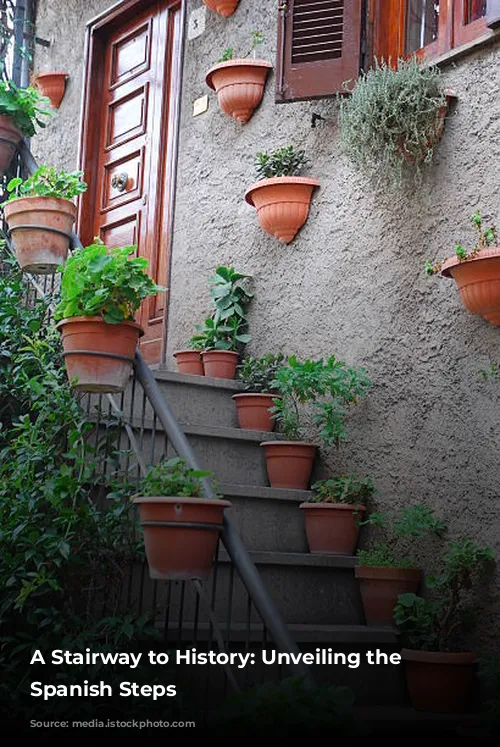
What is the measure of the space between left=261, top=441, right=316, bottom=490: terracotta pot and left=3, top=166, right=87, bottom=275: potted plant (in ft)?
4.23

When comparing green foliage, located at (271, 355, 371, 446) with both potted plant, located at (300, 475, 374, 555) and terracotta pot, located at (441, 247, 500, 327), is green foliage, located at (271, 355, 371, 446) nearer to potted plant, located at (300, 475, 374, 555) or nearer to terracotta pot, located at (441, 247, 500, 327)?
potted plant, located at (300, 475, 374, 555)

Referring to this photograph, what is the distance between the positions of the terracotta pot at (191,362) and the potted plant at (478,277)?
1.70 metres

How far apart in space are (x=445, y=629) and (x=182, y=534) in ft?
3.69

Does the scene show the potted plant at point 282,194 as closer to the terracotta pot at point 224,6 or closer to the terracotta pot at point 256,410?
the terracotta pot at point 256,410

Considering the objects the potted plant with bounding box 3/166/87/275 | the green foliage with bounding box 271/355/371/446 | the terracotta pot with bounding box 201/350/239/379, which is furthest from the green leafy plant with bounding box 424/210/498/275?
the potted plant with bounding box 3/166/87/275

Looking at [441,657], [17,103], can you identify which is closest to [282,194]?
[17,103]

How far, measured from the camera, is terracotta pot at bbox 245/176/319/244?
4.93 metres

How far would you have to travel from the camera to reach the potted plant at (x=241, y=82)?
540 cm

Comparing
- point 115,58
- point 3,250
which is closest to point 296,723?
point 3,250

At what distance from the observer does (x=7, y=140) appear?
17.1ft

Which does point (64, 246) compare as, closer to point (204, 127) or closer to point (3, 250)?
point (3, 250)

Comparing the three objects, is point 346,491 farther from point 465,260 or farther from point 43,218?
point 43,218

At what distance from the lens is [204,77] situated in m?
5.93

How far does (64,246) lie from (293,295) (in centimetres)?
115
